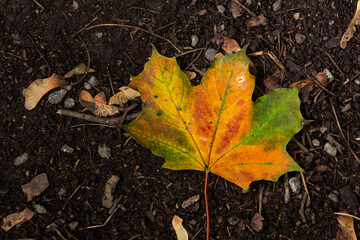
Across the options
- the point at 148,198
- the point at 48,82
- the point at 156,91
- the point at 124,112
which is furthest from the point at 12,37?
the point at 148,198

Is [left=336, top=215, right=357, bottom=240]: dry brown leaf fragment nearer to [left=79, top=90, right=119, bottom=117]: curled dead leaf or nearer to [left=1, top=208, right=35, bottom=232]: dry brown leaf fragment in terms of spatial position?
[left=79, top=90, right=119, bottom=117]: curled dead leaf

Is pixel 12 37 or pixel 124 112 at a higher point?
pixel 12 37

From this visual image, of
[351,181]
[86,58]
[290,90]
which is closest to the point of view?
[290,90]

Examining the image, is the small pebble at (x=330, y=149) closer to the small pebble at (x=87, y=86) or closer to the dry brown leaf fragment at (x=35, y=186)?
the small pebble at (x=87, y=86)

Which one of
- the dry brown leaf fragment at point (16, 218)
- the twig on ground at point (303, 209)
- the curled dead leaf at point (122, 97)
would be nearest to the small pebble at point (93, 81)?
the curled dead leaf at point (122, 97)

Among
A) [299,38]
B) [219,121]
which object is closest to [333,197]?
[219,121]

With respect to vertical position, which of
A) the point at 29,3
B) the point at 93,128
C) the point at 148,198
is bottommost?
the point at 148,198

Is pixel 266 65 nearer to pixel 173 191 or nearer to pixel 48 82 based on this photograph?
pixel 173 191
